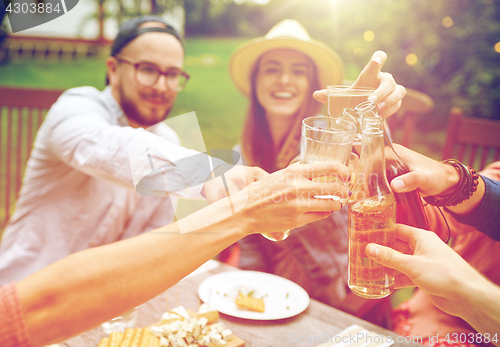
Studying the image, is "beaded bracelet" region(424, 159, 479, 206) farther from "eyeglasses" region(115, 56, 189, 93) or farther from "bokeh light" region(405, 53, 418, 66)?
"bokeh light" region(405, 53, 418, 66)

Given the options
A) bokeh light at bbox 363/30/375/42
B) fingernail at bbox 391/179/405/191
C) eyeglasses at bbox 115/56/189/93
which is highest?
bokeh light at bbox 363/30/375/42

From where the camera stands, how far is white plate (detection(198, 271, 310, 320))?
1039 millimetres

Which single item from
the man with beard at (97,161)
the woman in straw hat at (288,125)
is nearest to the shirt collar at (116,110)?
the man with beard at (97,161)

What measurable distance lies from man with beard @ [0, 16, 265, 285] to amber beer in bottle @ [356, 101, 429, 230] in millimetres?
726

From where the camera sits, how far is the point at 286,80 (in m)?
1.97

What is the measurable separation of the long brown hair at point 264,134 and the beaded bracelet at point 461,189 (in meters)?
1.10

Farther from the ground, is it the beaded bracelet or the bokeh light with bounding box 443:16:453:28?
the bokeh light with bounding box 443:16:453:28

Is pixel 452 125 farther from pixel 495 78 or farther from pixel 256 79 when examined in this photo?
pixel 495 78

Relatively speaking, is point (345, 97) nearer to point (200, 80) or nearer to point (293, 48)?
point (293, 48)

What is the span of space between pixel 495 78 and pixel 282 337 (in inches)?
154

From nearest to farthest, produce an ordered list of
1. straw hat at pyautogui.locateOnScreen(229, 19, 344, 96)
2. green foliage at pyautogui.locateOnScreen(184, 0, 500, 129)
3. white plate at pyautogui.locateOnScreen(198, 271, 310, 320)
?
white plate at pyautogui.locateOnScreen(198, 271, 310, 320)
straw hat at pyautogui.locateOnScreen(229, 19, 344, 96)
green foliage at pyautogui.locateOnScreen(184, 0, 500, 129)

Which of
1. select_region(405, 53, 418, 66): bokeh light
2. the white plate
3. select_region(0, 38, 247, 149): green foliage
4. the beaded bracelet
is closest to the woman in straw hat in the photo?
the white plate

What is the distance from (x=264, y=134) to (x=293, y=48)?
0.51 m

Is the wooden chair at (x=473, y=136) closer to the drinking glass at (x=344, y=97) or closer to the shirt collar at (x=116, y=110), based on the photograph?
the drinking glass at (x=344, y=97)
